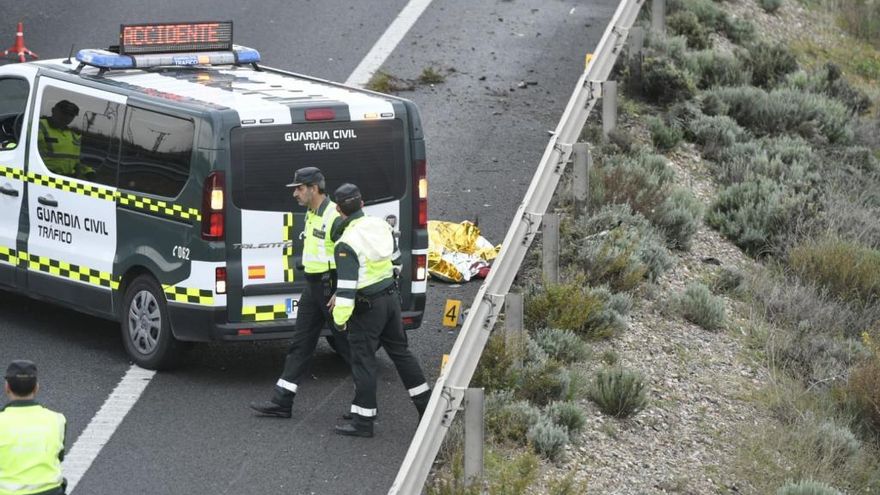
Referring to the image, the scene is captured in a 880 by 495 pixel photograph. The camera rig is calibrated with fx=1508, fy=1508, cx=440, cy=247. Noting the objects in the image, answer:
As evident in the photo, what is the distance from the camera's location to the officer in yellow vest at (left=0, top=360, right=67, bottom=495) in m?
7.07

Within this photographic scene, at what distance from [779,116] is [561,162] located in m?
5.72

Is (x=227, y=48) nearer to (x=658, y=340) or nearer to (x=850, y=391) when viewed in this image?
(x=658, y=340)

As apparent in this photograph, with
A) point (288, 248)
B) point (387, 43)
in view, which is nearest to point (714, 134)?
point (387, 43)

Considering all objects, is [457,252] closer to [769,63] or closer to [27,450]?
[27,450]

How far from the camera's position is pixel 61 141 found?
1174 cm

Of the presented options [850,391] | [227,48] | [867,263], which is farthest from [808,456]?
[227,48]

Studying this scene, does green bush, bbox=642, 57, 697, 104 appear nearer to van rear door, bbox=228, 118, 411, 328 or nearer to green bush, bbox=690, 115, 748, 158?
green bush, bbox=690, 115, 748, 158

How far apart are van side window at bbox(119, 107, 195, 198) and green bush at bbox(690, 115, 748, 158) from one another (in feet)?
25.2

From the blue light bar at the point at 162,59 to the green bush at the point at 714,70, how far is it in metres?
7.53

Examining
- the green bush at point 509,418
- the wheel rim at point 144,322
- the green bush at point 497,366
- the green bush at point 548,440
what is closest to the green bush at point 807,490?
the green bush at point 548,440

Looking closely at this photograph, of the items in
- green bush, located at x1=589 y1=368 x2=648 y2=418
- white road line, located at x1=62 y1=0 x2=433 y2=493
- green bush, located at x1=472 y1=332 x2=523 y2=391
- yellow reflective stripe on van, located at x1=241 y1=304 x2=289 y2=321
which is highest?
yellow reflective stripe on van, located at x1=241 y1=304 x2=289 y2=321

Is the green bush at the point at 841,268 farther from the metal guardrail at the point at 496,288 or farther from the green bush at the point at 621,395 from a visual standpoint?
the green bush at the point at 621,395

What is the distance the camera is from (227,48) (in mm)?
12617

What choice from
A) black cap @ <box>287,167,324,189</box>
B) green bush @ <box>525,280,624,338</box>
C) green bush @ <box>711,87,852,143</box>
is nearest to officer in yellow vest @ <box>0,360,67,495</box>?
black cap @ <box>287,167,324,189</box>
